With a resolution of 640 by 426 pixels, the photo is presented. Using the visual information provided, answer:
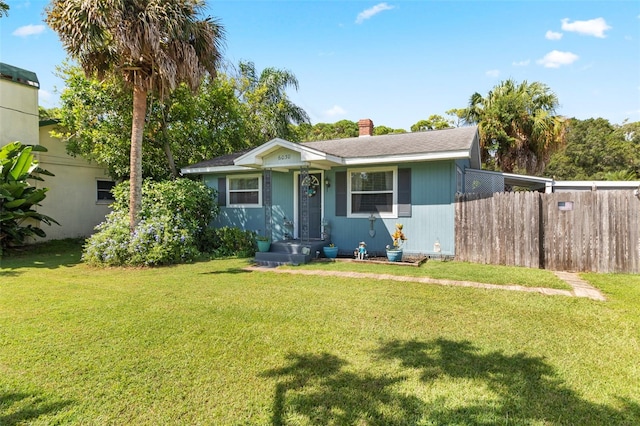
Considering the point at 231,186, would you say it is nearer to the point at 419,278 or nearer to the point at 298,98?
the point at 419,278

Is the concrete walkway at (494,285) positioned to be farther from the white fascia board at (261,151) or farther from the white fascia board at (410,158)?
the white fascia board at (261,151)

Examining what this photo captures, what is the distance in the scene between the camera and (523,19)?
28.9 feet

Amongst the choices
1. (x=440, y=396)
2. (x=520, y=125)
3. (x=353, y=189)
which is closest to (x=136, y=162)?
(x=353, y=189)

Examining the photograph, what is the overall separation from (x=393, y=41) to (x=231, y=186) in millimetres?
6951

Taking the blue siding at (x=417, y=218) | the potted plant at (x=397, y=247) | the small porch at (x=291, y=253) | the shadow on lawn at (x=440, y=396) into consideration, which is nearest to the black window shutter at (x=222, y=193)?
the blue siding at (x=417, y=218)

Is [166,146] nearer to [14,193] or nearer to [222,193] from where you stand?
[222,193]

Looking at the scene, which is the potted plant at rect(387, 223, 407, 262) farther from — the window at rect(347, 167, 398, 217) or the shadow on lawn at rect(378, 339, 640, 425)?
the shadow on lawn at rect(378, 339, 640, 425)

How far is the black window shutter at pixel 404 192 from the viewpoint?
928 centimetres

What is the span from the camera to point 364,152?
9852mm

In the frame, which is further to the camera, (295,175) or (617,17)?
(295,175)

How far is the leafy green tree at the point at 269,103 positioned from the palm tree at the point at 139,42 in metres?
9.84

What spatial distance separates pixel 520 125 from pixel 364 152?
39.5ft

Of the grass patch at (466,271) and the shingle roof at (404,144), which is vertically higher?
the shingle roof at (404,144)

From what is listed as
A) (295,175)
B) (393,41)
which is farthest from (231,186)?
(393,41)
